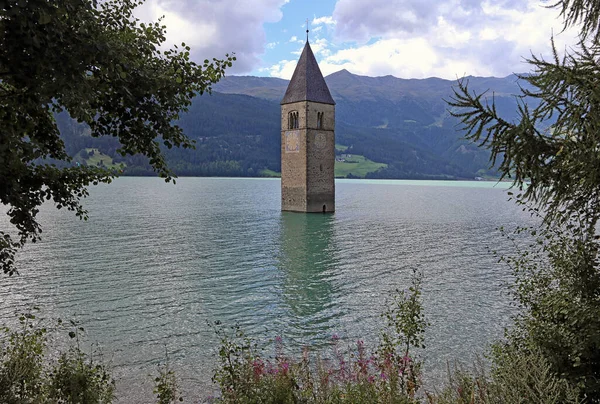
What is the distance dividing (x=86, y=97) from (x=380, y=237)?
2978 cm

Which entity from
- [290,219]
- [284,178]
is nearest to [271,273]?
[290,219]

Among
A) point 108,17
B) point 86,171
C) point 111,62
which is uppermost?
point 108,17

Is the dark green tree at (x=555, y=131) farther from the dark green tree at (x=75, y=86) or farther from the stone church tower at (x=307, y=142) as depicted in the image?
the stone church tower at (x=307, y=142)

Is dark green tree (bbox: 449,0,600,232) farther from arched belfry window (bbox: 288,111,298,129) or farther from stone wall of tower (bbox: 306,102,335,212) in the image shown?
arched belfry window (bbox: 288,111,298,129)

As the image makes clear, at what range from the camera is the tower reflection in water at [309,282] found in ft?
45.3

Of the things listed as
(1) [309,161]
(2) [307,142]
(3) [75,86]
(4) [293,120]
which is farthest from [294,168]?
(3) [75,86]

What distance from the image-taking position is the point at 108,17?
6617 millimetres

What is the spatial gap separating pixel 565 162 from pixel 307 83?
47274 millimetres

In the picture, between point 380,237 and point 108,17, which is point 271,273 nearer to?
point 380,237

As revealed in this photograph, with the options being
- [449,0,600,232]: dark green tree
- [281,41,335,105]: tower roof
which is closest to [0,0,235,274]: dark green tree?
[449,0,600,232]: dark green tree

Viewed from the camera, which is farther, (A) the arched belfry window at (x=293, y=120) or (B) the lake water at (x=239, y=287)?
(A) the arched belfry window at (x=293, y=120)

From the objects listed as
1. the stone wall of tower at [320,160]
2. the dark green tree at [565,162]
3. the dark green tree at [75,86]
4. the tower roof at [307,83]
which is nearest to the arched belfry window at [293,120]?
the tower roof at [307,83]

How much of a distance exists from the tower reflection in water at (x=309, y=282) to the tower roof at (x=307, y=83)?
1889 cm

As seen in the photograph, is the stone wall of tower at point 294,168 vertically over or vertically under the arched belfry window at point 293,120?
under
